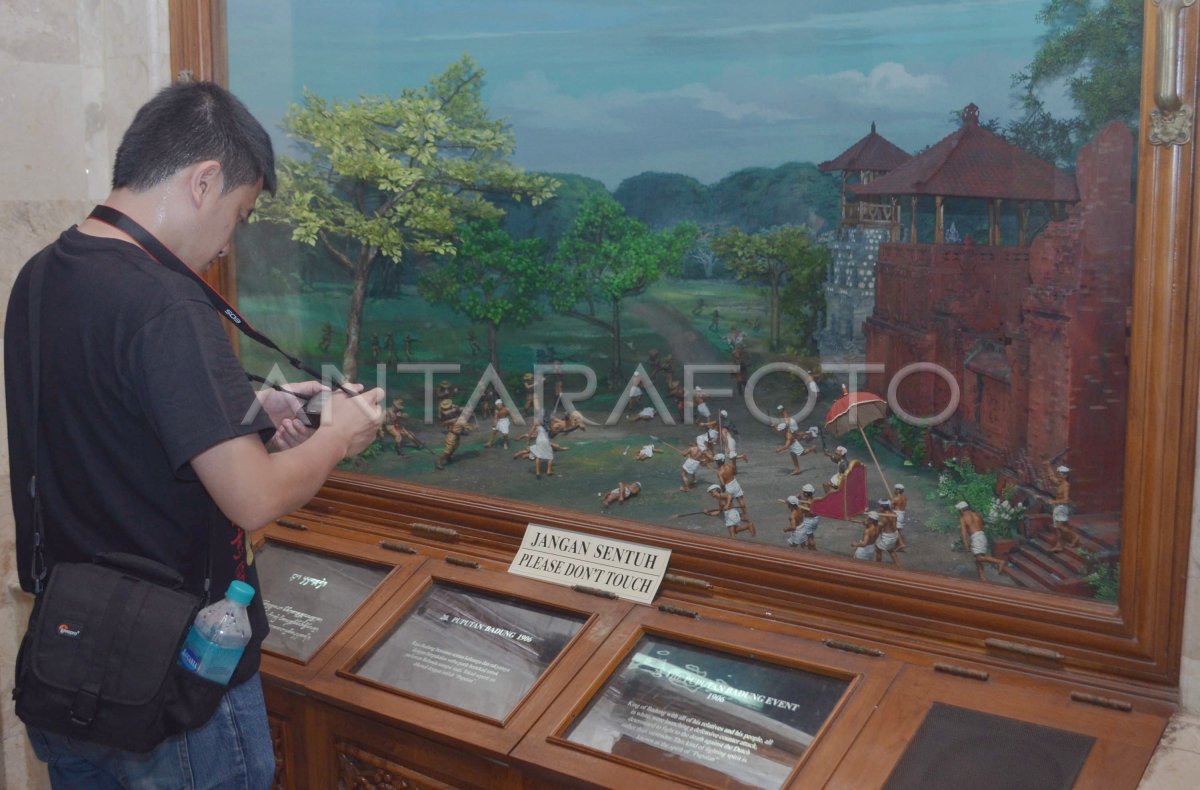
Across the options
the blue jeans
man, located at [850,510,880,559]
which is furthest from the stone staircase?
the blue jeans

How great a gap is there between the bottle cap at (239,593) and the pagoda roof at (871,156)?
149cm

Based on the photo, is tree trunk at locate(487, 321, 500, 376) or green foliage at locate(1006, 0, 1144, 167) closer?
green foliage at locate(1006, 0, 1144, 167)

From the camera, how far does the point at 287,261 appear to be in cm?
335

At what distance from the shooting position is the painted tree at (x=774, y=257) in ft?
8.05

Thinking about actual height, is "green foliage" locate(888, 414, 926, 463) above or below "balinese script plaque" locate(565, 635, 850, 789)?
above

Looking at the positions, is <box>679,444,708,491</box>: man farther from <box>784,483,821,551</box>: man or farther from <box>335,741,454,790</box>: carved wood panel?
<box>335,741,454,790</box>: carved wood panel

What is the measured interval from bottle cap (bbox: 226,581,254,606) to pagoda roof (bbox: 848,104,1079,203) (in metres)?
1.51

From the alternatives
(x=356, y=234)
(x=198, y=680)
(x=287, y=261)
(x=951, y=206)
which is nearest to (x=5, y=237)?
(x=287, y=261)

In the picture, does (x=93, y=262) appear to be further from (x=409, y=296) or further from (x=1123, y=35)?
(x=1123, y=35)

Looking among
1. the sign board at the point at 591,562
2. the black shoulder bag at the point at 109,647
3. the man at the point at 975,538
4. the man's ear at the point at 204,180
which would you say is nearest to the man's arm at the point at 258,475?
the black shoulder bag at the point at 109,647

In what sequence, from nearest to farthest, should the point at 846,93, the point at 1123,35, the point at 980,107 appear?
the point at 1123,35 < the point at 980,107 < the point at 846,93

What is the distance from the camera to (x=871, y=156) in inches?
92.0

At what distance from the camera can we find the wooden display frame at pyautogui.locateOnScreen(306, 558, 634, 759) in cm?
239

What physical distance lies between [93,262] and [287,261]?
1616 millimetres
